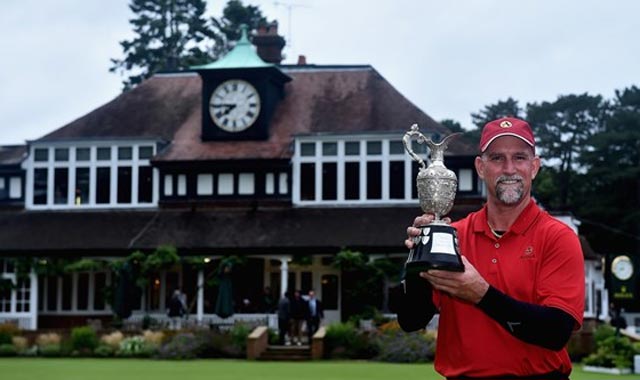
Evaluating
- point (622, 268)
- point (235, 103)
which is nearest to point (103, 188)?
point (235, 103)

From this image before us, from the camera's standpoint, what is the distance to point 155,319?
122 ft

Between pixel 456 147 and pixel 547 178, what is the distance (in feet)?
104

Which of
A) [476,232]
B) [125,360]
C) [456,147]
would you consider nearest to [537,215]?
[476,232]

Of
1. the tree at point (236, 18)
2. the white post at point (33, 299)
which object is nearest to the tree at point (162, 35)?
the tree at point (236, 18)

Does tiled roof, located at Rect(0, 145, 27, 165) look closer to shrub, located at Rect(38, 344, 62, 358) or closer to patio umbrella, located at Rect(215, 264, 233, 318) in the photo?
patio umbrella, located at Rect(215, 264, 233, 318)

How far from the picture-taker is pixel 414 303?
16.7 feet

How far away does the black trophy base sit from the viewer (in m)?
4.61

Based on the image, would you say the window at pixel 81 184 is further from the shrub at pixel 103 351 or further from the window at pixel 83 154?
the shrub at pixel 103 351

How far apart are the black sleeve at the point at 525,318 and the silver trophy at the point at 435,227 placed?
19 cm

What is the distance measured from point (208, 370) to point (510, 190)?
66.7 ft

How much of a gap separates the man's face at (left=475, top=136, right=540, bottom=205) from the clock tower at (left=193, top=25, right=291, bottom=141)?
3834 centimetres

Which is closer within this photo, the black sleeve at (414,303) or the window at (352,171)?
the black sleeve at (414,303)

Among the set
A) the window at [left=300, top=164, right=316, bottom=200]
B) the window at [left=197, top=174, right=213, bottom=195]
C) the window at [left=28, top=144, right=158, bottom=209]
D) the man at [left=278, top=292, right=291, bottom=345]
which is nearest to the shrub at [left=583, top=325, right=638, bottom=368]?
the man at [left=278, top=292, right=291, bottom=345]

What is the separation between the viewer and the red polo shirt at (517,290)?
4.83 m
